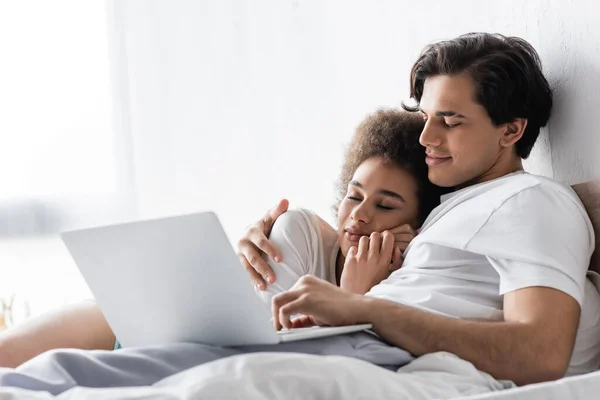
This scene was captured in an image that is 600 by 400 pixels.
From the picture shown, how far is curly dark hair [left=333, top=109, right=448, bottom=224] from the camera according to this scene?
1970 millimetres

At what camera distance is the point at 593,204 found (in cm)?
169

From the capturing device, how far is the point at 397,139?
2.02 meters

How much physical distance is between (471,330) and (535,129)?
0.62 meters

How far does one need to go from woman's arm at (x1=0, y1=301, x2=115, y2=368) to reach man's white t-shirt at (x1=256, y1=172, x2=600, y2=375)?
63 cm

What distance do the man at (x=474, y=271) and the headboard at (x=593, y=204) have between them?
0.05 meters

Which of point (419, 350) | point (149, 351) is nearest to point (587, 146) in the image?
point (419, 350)

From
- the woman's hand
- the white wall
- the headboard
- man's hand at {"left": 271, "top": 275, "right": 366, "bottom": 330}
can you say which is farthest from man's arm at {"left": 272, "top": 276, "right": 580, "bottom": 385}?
the white wall

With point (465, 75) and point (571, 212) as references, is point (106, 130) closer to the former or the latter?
point (465, 75)

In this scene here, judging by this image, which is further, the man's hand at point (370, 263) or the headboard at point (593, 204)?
the man's hand at point (370, 263)

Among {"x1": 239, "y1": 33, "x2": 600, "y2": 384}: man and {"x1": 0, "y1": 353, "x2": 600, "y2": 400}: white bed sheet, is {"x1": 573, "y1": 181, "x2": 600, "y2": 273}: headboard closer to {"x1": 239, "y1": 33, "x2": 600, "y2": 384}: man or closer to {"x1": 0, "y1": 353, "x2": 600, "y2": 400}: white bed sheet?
{"x1": 239, "y1": 33, "x2": 600, "y2": 384}: man

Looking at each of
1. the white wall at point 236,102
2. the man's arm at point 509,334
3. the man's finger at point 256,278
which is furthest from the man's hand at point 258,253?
the white wall at point 236,102

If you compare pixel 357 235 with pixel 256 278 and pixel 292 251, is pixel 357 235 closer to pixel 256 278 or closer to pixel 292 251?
pixel 292 251

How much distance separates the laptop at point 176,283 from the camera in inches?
49.3

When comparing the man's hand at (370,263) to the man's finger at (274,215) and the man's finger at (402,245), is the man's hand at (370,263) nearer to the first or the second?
the man's finger at (402,245)
